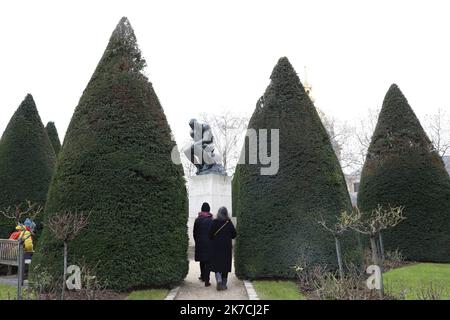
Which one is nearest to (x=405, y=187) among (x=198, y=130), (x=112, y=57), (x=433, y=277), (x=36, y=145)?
(x=433, y=277)

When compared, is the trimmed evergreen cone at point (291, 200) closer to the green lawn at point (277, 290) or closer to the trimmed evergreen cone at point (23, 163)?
the green lawn at point (277, 290)

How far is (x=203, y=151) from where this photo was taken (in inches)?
553

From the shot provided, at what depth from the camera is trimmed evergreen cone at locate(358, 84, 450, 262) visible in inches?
519

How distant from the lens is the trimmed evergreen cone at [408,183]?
13172mm

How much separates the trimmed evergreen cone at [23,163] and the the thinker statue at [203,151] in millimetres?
4920

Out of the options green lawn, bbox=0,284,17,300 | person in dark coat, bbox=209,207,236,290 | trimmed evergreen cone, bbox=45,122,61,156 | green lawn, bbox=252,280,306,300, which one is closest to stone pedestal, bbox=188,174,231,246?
green lawn, bbox=252,280,306,300

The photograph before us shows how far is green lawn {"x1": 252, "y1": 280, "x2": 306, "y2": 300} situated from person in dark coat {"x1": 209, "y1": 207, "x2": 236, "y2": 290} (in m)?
0.75

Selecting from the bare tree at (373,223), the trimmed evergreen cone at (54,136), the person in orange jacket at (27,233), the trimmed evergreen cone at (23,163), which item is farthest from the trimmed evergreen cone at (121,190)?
the trimmed evergreen cone at (54,136)

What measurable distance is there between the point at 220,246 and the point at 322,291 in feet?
7.27

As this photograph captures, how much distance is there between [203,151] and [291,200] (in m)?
5.44

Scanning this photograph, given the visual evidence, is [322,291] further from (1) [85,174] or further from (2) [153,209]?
(1) [85,174]

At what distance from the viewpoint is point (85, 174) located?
8195 millimetres

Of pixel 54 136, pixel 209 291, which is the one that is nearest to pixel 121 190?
pixel 209 291

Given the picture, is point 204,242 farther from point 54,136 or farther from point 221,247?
point 54,136
